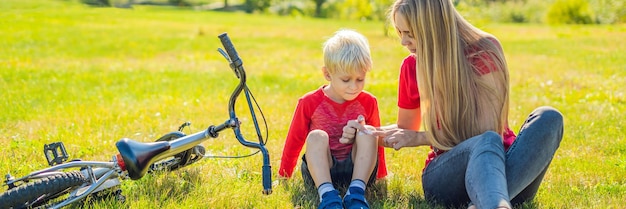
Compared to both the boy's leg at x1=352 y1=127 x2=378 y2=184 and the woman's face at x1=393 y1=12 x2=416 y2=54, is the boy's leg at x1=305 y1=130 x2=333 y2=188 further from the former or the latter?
the woman's face at x1=393 y1=12 x2=416 y2=54

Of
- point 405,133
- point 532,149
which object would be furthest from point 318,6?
point 532,149

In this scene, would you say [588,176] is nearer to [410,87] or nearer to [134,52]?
[410,87]

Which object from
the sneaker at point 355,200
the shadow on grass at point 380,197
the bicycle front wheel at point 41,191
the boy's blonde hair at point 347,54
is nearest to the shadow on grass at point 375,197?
the shadow on grass at point 380,197

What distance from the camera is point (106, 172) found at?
3.87 m

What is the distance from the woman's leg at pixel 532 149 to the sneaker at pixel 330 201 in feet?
2.93

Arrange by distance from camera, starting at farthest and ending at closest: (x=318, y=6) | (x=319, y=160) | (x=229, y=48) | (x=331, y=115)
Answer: (x=318, y=6)
(x=331, y=115)
(x=319, y=160)
(x=229, y=48)

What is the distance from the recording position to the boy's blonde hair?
414 cm

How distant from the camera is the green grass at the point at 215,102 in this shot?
4469 millimetres

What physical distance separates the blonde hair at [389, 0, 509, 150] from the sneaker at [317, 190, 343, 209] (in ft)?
2.10

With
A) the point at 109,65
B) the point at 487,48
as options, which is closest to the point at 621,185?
the point at 487,48

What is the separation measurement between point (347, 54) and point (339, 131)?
1.73 ft

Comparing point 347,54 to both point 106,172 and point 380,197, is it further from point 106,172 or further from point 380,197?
→ point 106,172

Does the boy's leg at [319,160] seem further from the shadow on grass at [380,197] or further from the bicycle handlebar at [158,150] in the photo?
the bicycle handlebar at [158,150]

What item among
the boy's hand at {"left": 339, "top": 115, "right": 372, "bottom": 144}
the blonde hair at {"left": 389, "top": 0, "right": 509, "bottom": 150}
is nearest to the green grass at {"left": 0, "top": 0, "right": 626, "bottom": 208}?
the boy's hand at {"left": 339, "top": 115, "right": 372, "bottom": 144}
